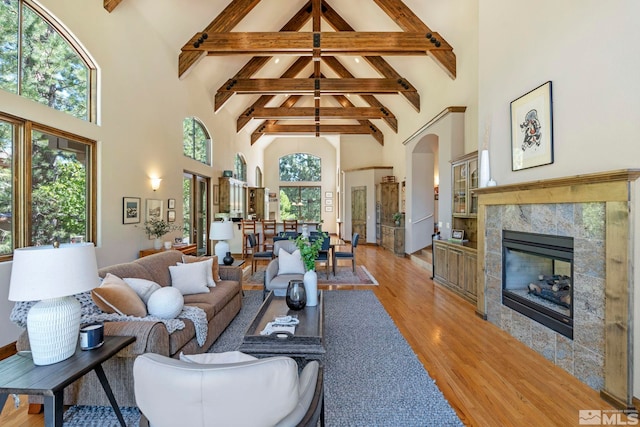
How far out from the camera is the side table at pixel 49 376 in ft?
4.93

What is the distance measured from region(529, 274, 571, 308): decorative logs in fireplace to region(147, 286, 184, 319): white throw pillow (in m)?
3.49

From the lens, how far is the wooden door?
464 inches

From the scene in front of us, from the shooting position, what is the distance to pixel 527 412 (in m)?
2.17

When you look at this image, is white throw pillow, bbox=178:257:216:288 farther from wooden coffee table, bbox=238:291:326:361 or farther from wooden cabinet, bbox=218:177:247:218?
wooden cabinet, bbox=218:177:247:218

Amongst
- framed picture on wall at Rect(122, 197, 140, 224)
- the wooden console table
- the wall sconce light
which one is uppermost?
the wall sconce light

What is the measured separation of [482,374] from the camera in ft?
8.73

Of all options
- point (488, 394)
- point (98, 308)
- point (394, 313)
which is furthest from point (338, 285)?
point (98, 308)

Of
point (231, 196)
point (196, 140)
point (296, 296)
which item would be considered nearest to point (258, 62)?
point (196, 140)

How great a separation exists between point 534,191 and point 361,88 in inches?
239

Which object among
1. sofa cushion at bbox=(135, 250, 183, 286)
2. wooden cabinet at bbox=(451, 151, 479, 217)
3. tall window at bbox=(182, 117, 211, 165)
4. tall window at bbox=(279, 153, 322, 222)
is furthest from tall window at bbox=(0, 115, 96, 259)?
tall window at bbox=(279, 153, 322, 222)

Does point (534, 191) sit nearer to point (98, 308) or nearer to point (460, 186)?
point (460, 186)

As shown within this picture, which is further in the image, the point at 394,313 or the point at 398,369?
the point at 394,313

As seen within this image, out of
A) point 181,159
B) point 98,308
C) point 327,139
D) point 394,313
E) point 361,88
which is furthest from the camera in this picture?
point 327,139

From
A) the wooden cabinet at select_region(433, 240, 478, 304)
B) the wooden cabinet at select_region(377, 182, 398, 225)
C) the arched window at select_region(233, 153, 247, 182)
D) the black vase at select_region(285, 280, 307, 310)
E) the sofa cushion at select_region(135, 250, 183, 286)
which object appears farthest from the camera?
the arched window at select_region(233, 153, 247, 182)
